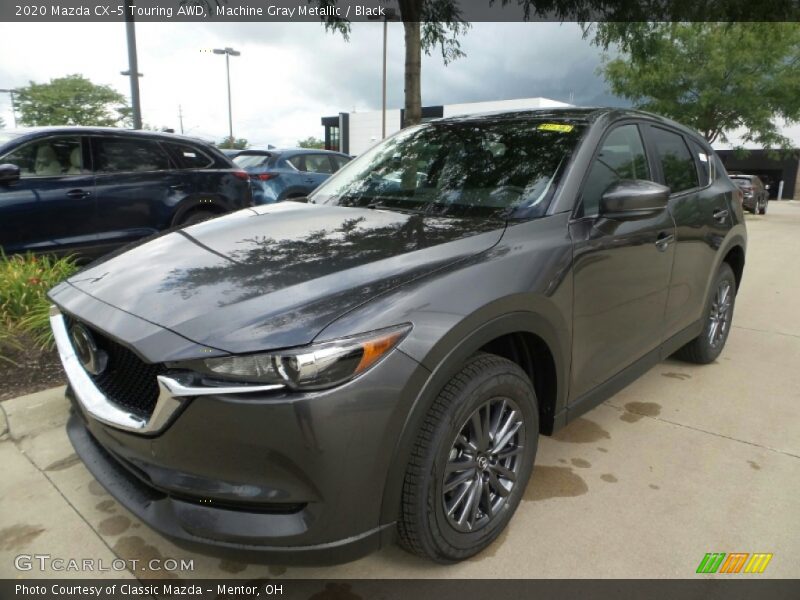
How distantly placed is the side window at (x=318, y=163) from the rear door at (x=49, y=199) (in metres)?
4.64

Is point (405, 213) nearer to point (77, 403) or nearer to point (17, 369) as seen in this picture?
point (77, 403)

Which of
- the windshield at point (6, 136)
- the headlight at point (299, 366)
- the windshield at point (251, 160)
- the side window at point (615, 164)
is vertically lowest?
the windshield at point (251, 160)

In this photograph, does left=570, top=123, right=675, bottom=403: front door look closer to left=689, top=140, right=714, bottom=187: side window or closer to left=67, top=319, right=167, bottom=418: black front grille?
left=689, top=140, right=714, bottom=187: side window

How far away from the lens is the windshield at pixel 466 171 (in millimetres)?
2604

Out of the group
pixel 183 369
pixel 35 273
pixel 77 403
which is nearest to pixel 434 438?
pixel 183 369

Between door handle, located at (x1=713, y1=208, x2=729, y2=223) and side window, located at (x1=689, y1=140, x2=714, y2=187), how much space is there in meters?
0.20

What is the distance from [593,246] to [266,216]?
1.55 meters

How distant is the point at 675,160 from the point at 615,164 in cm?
92

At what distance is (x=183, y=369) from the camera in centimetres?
166

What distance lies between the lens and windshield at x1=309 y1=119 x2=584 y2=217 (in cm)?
260

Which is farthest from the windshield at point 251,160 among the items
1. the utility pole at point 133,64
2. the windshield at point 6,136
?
the windshield at point 6,136

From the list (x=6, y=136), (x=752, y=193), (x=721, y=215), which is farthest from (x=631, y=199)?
(x=752, y=193)

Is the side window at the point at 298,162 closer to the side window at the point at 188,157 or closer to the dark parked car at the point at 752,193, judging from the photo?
the side window at the point at 188,157

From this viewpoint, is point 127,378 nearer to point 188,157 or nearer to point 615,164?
point 615,164
